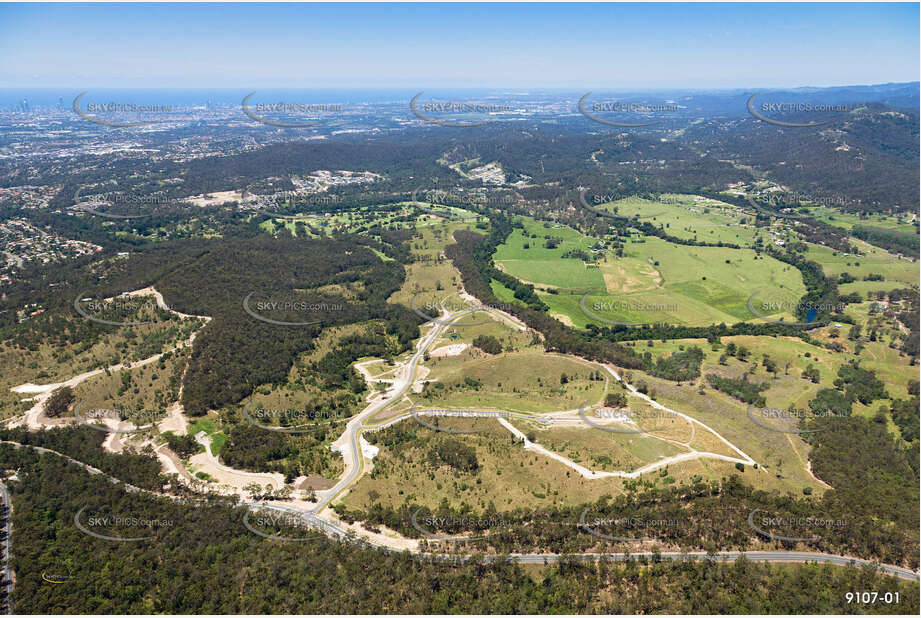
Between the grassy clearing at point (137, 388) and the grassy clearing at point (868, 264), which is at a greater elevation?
the grassy clearing at point (868, 264)

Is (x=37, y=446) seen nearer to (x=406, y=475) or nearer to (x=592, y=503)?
(x=406, y=475)

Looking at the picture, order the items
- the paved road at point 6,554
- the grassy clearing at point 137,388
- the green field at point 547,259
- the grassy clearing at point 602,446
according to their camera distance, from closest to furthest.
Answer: the paved road at point 6,554
the grassy clearing at point 602,446
the grassy clearing at point 137,388
the green field at point 547,259

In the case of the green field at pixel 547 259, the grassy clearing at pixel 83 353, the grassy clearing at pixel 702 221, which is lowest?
the grassy clearing at pixel 83 353

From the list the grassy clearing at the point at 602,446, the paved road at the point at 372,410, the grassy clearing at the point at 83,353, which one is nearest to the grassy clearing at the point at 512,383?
the paved road at the point at 372,410

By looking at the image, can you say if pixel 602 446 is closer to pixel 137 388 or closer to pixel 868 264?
pixel 137 388

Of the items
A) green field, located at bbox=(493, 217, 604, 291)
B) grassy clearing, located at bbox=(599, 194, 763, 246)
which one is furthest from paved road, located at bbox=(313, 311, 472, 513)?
grassy clearing, located at bbox=(599, 194, 763, 246)

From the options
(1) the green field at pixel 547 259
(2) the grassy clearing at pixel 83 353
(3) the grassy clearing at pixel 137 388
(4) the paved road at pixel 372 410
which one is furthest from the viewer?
(1) the green field at pixel 547 259

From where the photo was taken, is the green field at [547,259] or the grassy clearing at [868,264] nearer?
the grassy clearing at [868,264]

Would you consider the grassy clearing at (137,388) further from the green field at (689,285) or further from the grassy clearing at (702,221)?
the grassy clearing at (702,221)
